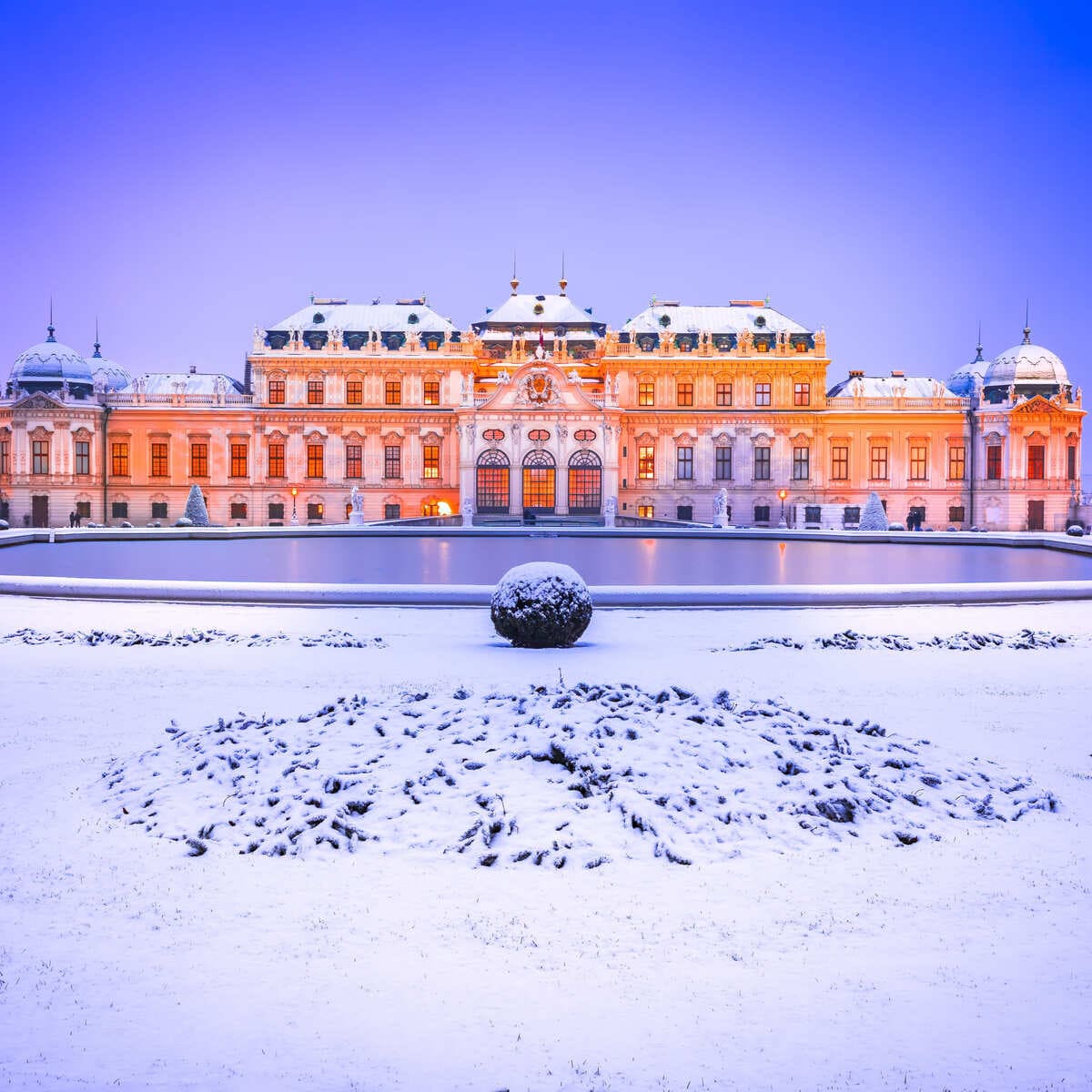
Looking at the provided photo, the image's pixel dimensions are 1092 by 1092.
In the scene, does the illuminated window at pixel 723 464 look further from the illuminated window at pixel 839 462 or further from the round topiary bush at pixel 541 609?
the round topiary bush at pixel 541 609

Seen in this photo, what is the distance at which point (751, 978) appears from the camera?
425cm

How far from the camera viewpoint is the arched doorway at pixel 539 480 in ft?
188

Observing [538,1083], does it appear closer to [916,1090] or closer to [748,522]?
[916,1090]

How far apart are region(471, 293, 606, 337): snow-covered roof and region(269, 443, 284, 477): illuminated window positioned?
546 inches

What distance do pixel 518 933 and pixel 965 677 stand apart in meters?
7.70

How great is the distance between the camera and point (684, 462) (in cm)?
6019

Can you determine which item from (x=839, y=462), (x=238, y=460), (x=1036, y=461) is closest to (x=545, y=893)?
(x=238, y=460)

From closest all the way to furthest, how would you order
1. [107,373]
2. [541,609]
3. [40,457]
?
[541,609]
[40,457]
[107,373]

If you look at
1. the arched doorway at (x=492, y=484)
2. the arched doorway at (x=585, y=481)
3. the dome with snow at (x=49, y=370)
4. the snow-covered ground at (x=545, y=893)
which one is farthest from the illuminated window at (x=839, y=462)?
the snow-covered ground at (x=545, y=893)

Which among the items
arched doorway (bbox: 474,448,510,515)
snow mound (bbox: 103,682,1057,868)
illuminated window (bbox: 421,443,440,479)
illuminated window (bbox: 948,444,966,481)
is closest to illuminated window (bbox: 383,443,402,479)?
illuminated window (bbox: 421,443,440,479)

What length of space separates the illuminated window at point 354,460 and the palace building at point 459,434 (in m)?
0.07

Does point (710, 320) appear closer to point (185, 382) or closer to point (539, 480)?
point (539, 480)

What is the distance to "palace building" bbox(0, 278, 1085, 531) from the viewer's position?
59031 mm

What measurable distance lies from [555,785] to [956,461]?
2347 inches
